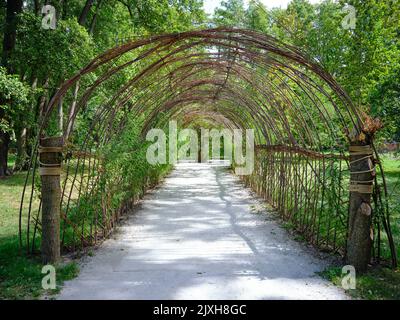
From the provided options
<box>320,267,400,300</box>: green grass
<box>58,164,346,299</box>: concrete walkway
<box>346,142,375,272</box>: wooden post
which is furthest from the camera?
<box>346,142,375,272</box>: wooden post

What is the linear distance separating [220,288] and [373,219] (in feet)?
5.60

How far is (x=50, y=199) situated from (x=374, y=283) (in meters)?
3.19

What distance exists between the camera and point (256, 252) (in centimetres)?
479

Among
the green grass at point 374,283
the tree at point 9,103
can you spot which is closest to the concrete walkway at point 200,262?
the green grass at point 374,283

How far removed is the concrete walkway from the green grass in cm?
13

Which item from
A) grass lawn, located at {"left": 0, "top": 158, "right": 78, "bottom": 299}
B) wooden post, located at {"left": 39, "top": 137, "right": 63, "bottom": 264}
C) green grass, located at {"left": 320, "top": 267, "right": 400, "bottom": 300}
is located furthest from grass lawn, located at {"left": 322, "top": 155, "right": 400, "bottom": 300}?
wooden post, located at {"left": 39, "top": 137, "right": 63, "bottom": 264}

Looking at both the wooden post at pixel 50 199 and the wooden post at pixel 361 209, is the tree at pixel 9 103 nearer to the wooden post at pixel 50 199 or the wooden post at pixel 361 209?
the wooden post at pixel 50 199

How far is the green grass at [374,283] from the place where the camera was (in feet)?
11.0

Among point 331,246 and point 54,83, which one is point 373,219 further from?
point 54,83

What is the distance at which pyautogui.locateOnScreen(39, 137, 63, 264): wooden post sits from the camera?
4008mm

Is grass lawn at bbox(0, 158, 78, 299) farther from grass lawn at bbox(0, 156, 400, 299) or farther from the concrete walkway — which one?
the concrete walkway

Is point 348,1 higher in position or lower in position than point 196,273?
higher

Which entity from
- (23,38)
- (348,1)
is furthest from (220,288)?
(348,1)

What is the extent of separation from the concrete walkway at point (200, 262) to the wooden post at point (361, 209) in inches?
17.4
